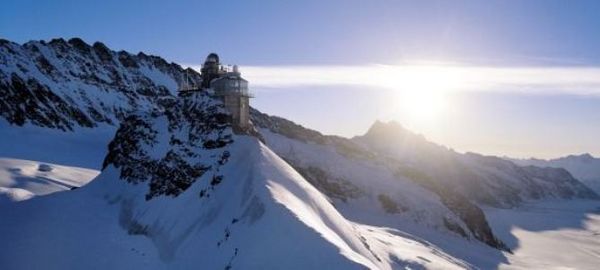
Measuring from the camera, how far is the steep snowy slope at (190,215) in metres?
28.9

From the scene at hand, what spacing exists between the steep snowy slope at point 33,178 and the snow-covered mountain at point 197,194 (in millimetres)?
1113

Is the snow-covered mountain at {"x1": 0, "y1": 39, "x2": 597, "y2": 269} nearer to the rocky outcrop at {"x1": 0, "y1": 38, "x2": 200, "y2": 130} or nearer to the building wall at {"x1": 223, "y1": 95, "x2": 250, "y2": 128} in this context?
the rocky outcrop at {"x1": 0, "y1": 38, "x2": 200, "y2": 130}

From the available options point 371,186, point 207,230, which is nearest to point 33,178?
point 207,230

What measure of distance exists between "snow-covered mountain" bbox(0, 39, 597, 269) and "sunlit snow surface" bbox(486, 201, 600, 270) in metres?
5.90

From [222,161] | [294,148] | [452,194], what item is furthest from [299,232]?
[452,194]

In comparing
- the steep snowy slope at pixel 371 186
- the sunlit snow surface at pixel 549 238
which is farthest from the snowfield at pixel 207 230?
the sunlit snow surface at pixel 549 238

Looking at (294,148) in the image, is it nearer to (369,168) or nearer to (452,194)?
(369,168)

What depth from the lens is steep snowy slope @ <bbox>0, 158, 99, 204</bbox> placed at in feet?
180

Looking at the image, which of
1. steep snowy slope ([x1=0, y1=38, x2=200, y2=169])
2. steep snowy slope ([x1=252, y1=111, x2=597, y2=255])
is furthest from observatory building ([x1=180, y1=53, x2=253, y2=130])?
steep snowy slope ([x1=0, y1=38, x2=200, y2=169])

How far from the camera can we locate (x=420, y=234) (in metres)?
82.5

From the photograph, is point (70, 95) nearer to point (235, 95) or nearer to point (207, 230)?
point (235, 95)

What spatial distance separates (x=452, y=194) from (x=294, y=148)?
108 feet

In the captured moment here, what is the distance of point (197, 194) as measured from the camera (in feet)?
143

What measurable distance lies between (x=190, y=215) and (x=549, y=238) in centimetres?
9650
